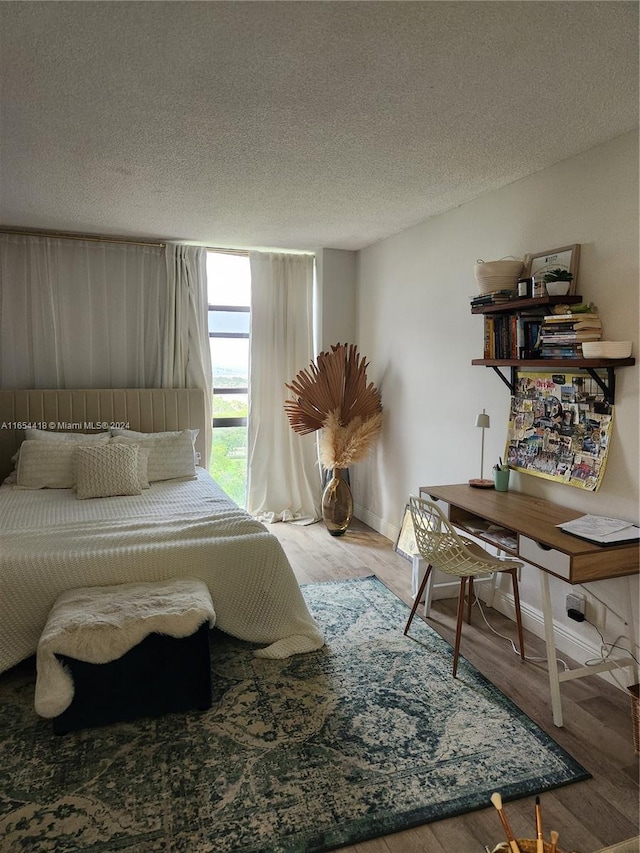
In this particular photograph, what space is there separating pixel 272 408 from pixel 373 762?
349 cm

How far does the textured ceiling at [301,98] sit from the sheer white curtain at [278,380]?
4.87ft

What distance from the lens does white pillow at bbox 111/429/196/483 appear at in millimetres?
4070

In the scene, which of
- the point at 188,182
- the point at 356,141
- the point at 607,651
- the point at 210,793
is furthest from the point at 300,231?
the point at 210,793

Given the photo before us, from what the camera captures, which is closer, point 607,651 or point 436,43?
point 436,43

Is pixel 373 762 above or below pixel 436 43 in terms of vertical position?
below

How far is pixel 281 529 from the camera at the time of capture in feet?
16.1

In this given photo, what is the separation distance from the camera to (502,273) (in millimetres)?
3051

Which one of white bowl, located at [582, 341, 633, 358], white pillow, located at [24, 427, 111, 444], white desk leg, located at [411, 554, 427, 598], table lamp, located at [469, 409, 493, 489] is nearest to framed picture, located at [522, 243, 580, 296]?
white bowl, located at [582, 341, 633, 358]

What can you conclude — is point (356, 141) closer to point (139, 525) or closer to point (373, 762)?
point (139, 525)

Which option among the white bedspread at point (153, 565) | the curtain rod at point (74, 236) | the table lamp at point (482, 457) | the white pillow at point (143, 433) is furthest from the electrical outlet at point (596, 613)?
the curtain rod at point (74, 236)

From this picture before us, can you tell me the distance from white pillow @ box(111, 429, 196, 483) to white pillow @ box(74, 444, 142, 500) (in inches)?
10.2

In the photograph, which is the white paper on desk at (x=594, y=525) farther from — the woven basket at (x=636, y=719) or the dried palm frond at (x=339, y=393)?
the dried palm frond at (x=339, y=393)

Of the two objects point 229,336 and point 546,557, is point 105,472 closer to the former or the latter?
point 229,336

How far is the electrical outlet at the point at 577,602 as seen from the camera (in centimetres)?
272
